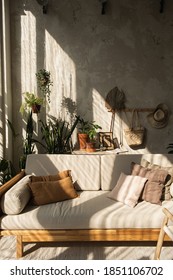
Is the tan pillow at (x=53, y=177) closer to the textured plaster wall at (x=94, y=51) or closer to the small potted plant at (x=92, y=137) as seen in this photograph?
the small potted plant at (x=92, y=137)

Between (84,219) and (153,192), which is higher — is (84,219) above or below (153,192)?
below

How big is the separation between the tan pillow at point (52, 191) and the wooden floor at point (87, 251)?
466 millimetres

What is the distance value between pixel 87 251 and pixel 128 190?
74 cm

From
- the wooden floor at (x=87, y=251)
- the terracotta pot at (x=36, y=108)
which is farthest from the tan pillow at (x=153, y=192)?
the terracotta pot at (x=36, y=108)

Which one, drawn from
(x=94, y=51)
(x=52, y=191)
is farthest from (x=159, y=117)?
(x=52, y=191)

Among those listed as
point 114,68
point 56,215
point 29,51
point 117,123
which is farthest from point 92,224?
point 29,51

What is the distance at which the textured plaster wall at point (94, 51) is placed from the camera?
4555 millimetres

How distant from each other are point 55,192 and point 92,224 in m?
0.54

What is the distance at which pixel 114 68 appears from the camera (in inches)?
181

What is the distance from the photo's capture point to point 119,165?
10.4 feet

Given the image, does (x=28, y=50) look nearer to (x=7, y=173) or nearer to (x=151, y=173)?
(x=7, y=173)

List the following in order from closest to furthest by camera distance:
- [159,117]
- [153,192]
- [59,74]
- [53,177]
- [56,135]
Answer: [153,192], [53,177], [56,135], [159,117], [59,74]
